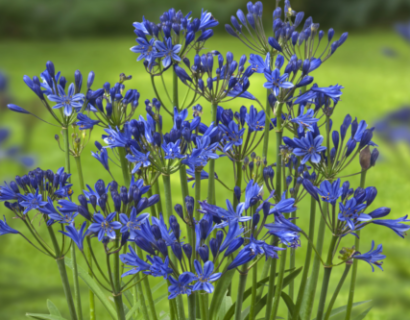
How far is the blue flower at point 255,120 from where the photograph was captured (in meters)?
0.73

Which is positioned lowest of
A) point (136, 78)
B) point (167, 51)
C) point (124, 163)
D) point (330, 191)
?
point (330, 191)

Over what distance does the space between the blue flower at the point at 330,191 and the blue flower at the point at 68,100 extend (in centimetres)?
37

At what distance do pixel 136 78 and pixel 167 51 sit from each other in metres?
3.58

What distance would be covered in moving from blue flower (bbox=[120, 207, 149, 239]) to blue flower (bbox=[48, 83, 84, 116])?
20 cm

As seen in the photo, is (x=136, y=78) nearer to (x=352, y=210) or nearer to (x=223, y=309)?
(x=223, y=309)

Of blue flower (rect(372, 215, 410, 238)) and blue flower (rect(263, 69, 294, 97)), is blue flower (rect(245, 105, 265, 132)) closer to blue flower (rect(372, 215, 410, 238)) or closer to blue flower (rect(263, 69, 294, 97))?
blue flower (rect(263, 69, 294, 97))

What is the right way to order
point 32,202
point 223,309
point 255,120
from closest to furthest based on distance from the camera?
1. point 32,202
2. point 255,120
3. point 223,309

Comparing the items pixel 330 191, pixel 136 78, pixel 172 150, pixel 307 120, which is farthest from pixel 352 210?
pixel 136 78

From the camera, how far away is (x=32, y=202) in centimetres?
63

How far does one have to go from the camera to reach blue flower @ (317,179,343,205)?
59 centimetres

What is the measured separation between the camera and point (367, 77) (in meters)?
4.53

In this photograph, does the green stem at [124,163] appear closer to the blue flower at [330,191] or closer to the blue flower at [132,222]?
the blue flower at [132,222]

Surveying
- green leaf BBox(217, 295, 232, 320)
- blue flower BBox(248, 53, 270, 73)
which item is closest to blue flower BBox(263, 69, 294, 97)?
blue flower BBox(248, 53, 270, 73)

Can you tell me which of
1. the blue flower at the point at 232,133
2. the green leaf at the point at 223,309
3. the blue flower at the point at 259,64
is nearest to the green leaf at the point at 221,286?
the green leaf at the point at 223,309
